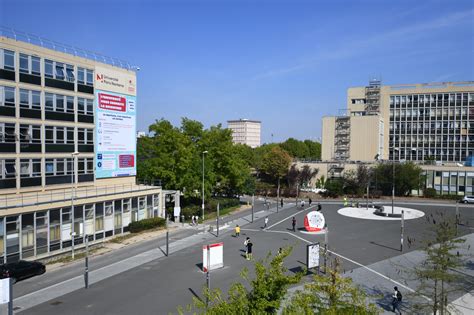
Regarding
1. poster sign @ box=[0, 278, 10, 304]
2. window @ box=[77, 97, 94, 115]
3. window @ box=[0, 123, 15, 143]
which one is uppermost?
window @ box=[77, 97, 94, 115]

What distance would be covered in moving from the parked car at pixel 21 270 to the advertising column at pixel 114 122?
15.1 metres

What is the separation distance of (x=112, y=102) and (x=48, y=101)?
7.26 meters

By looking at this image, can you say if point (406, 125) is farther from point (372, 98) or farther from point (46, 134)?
point (46, 134)

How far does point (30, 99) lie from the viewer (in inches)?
1373

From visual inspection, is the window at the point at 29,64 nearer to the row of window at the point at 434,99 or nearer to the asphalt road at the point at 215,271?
the asphalt road at the point at 215,271

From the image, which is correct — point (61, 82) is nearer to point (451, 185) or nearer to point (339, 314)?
point (339, 314)

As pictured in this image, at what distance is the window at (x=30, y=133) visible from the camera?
113 feet

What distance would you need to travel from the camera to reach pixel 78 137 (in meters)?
39.6

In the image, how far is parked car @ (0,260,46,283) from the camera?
82.5 ft

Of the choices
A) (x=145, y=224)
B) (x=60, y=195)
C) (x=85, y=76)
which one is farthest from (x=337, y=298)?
(x=85, y=76)

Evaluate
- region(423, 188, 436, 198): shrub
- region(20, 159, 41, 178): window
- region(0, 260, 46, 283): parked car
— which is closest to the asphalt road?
region(0, 260, 46, 283): parked car

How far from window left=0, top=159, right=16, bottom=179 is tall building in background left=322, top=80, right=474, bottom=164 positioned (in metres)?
74.2

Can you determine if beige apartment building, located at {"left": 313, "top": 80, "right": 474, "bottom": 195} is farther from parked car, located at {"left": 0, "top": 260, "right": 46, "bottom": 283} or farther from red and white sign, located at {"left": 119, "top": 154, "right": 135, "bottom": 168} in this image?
parked car, located at {"left": 0, "top": 260, "right": 46, "bottom": 283}

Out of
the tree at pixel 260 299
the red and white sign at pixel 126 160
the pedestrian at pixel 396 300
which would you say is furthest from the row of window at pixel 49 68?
the pedestrian at pixel 396 300
